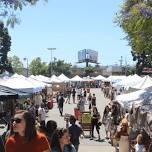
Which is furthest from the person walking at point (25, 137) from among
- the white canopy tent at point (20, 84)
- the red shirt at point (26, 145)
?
the white canopy tent at point (20, 84)

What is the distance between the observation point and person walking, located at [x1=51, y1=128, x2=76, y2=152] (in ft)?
26.8

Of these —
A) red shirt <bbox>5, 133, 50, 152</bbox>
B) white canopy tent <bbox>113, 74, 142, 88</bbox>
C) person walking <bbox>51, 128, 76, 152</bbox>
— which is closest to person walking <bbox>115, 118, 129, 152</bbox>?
person walking <bbox>51, 128, 76, 152</bbox>

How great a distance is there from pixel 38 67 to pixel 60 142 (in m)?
150

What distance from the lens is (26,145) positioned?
6.29 m

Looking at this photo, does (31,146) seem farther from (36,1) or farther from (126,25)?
(126,25)

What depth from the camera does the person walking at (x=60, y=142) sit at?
8156 millimetres

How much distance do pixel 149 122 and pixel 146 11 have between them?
6.93 metres

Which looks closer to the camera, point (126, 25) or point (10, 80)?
point (126, 25)

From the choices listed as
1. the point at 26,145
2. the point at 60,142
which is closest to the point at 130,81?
the point at 60,142

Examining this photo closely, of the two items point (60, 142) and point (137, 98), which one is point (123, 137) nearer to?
point (137, 98)

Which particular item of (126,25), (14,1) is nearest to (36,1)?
(14,1)

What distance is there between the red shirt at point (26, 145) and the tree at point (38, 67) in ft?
476

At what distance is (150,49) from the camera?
2669cm

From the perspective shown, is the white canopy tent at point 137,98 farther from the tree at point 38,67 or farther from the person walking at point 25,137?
the tree at point 38,67
